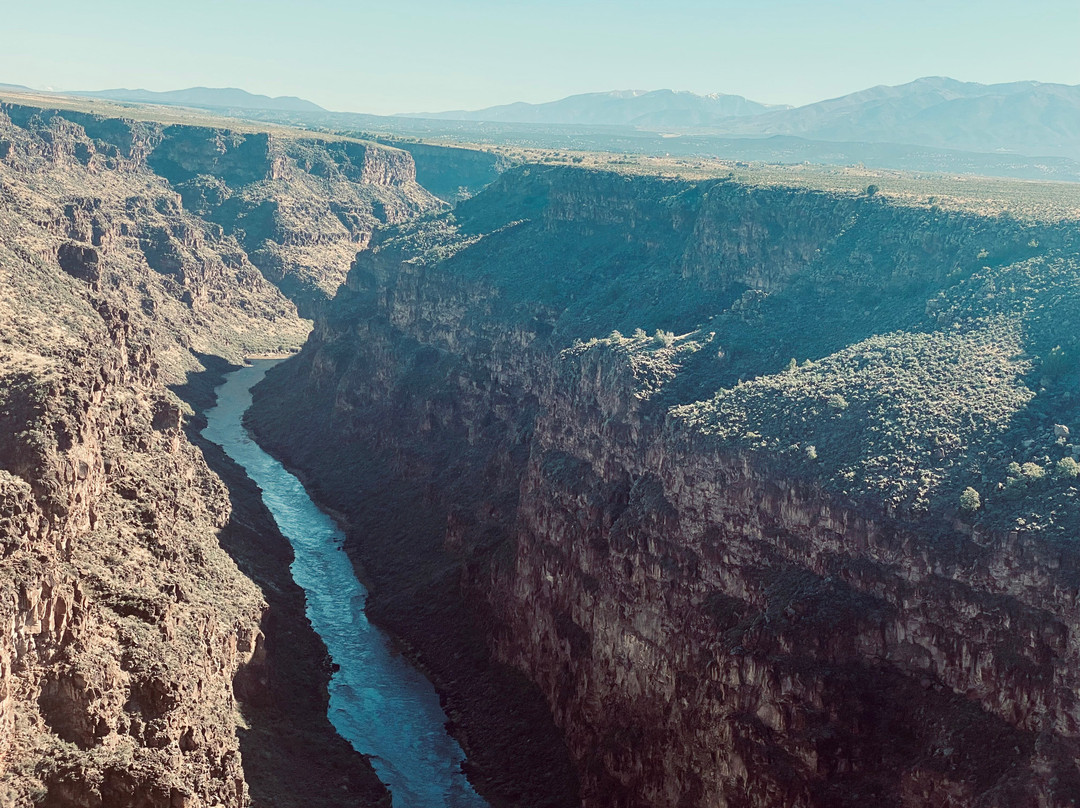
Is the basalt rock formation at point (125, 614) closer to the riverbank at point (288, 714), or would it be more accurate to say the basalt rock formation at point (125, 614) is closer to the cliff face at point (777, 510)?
the riverbank at point (288, 714)

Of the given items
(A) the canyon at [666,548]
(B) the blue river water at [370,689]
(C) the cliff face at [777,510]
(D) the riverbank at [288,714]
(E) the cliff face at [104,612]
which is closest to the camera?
(E) the cliff face at [104,612]

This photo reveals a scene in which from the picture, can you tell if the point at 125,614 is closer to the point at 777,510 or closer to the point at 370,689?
the point at 370,689

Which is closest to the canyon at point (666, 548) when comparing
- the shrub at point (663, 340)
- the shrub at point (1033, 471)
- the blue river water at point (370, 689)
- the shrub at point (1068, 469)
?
the shrub at point (1033, 471)

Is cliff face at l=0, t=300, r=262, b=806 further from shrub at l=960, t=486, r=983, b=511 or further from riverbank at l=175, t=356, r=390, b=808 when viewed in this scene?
shrub at l=960, t=486, r=983, b=511

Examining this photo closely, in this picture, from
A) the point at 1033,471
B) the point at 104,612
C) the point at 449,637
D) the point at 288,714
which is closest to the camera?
the point at 1033,471

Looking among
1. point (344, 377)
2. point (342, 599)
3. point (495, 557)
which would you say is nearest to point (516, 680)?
point (495, 557)

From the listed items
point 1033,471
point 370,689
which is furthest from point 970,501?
point 370,689

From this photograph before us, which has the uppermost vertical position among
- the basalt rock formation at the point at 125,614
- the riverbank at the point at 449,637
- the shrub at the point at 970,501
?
the shrub at the point at 970,501

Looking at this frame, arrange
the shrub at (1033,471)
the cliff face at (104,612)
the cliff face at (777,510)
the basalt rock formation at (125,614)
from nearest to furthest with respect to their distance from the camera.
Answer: the cliff face at (104,612) < the basalt rock formation at (125,614) < the cliff face at (777,510) < the shrub at (1033,471)
